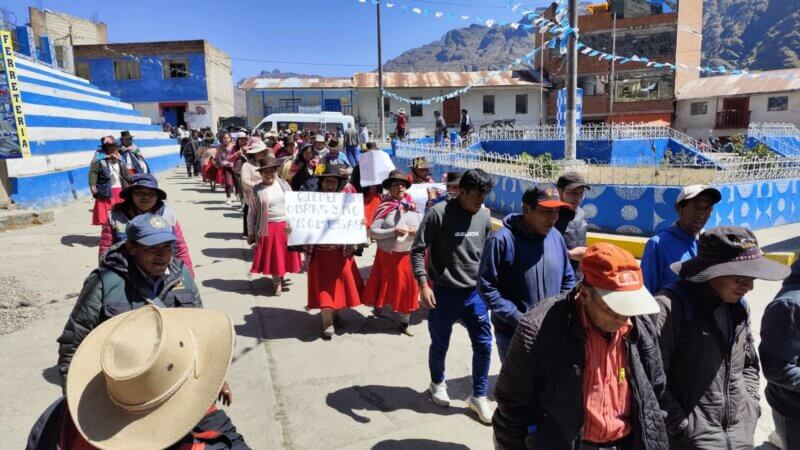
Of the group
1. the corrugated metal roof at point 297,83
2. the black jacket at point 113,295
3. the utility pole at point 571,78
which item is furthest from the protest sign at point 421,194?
the corrugated metal roof at point 297,83

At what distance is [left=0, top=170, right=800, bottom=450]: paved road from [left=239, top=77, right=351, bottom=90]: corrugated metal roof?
33.7m

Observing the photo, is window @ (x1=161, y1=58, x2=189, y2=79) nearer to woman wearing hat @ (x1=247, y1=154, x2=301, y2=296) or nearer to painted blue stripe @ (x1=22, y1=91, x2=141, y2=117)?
painted blue stripe @ (x1=22, y1=91, x2=141, y2=117)

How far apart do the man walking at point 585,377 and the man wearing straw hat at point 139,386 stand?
1.13 m

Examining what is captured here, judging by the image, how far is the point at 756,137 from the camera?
876 inches

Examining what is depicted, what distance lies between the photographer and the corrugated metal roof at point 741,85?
32.2 m

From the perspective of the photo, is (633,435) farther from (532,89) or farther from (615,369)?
(532,89)

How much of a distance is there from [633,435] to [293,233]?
3.63 metres

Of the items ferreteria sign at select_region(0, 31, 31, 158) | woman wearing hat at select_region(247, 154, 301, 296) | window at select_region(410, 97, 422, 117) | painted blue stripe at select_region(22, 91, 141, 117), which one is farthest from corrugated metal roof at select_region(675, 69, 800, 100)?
ferreteria sign at select_region(0, 31, 31, 158)

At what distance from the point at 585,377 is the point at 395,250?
10.1ft

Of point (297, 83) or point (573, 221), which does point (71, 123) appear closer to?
point (573, 221)

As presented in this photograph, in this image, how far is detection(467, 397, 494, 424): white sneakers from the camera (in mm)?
3492

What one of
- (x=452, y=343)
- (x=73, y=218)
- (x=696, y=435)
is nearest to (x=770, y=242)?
(x=452, y=343)

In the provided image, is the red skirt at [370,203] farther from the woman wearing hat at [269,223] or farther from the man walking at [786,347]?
the man walking at [786,347]

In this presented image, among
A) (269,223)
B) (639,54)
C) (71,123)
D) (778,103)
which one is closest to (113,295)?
(269,223)
